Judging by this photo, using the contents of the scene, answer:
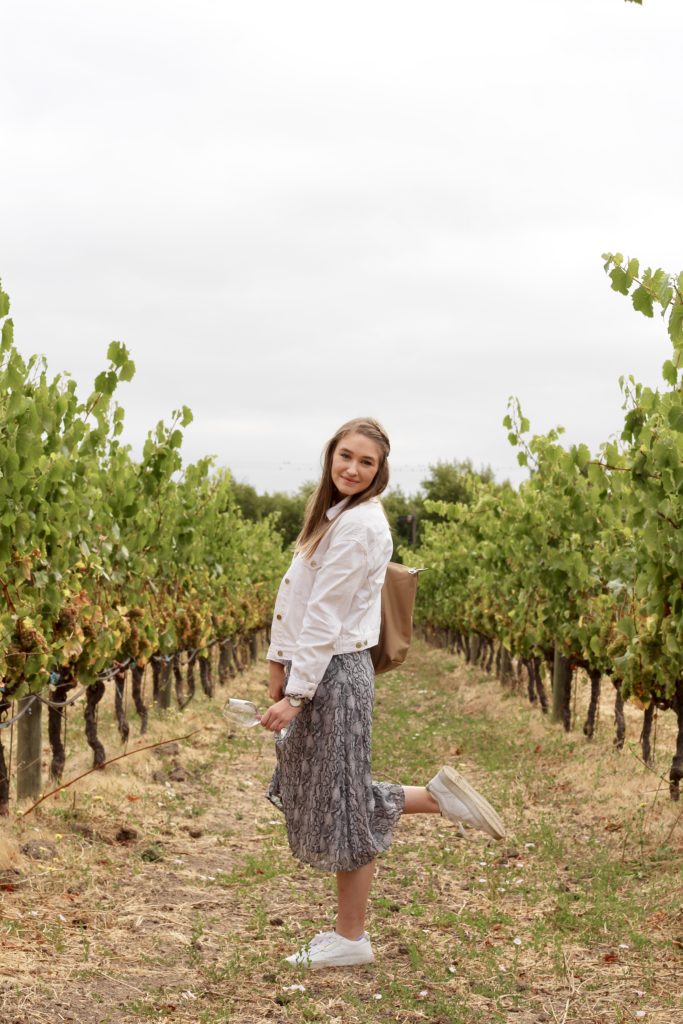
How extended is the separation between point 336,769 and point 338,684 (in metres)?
0.31

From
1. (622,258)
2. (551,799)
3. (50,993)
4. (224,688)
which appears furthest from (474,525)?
(50,993)

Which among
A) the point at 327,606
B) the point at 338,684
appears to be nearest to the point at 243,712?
the point at 338,684

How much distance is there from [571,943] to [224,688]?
12.5 metres

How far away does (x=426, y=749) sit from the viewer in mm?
10062

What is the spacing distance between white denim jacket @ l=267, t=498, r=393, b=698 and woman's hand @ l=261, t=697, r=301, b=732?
0.05 metres

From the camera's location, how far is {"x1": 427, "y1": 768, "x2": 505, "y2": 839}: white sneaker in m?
3.90

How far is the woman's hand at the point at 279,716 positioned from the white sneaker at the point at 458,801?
74cm

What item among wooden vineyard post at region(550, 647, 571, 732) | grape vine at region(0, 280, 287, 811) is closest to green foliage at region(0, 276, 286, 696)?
grape vine at region(0, 280, 287, 811)

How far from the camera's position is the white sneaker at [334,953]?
3816 millimetres

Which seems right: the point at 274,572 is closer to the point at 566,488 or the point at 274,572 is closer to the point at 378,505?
→ the point at 566,488

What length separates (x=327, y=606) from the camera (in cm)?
355

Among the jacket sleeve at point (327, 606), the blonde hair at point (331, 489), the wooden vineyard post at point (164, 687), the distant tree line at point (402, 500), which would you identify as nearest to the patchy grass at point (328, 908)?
the jacket sleeve at point (327, 606)

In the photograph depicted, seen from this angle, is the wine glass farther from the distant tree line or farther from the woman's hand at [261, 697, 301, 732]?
the distant tree line

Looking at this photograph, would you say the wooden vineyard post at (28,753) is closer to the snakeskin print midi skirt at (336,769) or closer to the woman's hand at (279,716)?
the snakeskin print midi skirt at (336,769)
